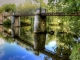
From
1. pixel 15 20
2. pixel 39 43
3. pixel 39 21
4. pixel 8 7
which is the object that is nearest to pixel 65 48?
pixel 39 43

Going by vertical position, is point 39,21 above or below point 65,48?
above

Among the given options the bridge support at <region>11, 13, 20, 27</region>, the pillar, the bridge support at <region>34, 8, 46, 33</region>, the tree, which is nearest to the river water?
the pillar

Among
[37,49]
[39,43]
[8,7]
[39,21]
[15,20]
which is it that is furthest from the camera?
[8,7]

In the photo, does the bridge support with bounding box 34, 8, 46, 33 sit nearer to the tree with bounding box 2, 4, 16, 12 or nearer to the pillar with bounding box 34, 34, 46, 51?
the pillar with bounding box 34, 34, 46, 51

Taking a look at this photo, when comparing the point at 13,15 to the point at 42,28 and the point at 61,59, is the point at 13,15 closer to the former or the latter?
the point at 42,28

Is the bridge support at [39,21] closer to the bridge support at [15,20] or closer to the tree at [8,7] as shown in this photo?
the bridge support at [15,20]

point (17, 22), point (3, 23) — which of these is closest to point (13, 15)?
point (17, 22)

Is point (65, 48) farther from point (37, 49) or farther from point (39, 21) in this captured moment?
point (39, 21)

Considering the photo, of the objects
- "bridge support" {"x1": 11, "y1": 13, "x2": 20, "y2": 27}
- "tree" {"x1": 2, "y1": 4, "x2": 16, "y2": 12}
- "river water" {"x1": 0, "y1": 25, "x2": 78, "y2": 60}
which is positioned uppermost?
"tree" {"x1": 2, "y1": 4, "x2": 16, "y2": 12}

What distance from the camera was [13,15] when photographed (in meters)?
51.2

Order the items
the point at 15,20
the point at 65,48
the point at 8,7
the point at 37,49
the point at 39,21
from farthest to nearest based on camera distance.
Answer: the point at 8,7 → the point at 15,20 → the point at 39,21 → the point at 65,48 → the point at 37,49

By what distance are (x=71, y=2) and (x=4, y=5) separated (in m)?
64.1

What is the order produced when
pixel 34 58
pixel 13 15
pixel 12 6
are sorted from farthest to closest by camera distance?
pixel 12 6
pixel 13 15
pixel 34 58

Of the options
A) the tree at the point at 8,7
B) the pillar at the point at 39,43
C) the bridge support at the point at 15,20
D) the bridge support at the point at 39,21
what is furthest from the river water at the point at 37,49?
the tree at the point at 8,7
